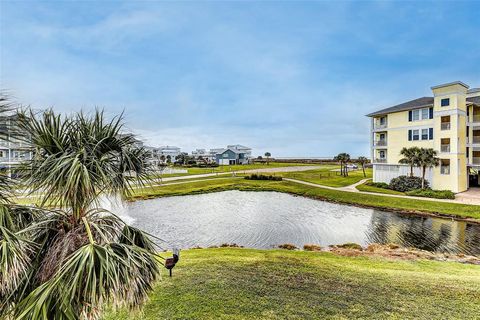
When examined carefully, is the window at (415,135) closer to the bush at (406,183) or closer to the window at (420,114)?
the window at (420,114)

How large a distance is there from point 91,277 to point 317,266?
9.20m

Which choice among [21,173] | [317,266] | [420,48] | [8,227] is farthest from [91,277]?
[420,48]

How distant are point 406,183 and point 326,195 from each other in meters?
9.87

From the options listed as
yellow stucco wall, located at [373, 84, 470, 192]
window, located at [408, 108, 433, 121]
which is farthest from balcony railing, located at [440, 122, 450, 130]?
window, located at [408, 108, 433, 121]

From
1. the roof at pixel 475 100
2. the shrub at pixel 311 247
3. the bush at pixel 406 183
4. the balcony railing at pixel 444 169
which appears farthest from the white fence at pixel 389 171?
the shrub at pixel 311 247

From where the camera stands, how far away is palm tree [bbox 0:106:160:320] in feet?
11.3

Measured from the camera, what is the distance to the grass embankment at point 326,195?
2284 centimetres

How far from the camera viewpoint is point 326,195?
32.2 metres

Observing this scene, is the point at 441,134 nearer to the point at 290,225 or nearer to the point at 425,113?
the point at 425,113

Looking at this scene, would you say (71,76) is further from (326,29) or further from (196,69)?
(326,29)

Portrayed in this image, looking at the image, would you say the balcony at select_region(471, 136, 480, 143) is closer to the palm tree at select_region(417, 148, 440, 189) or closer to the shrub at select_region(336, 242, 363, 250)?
the palm tree at select_region(417, 148, 440, 189)

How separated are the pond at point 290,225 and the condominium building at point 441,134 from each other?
39.3 ft

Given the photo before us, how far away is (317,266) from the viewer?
10484mm

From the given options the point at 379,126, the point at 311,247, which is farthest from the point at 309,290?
the point at 379,126
